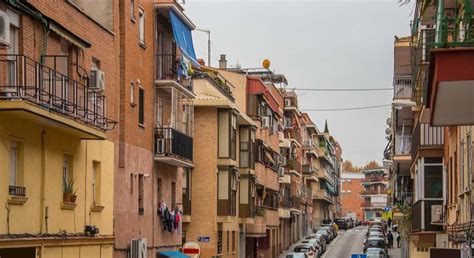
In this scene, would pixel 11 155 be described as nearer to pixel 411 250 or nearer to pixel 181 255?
pixel 181 255

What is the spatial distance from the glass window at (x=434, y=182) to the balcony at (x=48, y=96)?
1471 cm

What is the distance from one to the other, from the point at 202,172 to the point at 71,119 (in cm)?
2724

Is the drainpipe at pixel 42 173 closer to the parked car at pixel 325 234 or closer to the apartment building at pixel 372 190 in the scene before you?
the parked car at pixel 325 234

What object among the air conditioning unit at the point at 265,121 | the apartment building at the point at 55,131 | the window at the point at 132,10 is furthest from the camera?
the air conditioning unit at the point at 265,121

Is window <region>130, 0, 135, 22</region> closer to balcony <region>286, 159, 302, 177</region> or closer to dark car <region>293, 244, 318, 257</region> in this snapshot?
dark car <region>293, 244, 318, 257</region>

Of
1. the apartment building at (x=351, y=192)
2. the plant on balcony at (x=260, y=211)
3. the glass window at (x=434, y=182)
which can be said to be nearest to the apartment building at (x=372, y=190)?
the apartment building at (x=351, y=192)

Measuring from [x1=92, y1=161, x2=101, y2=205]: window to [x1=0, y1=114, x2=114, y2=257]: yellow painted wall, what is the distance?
0.44ft

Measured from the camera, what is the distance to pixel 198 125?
49.3 meters

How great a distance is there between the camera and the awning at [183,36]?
118 ft

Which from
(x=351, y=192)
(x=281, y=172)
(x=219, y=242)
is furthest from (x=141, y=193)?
(x=351, y=192)

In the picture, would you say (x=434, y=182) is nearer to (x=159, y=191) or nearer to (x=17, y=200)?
(x=159, y=191)

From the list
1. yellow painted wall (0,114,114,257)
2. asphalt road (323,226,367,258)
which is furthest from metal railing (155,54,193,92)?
asphalt road (323,226,367,258)

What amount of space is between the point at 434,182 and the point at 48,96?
1878 centimetres

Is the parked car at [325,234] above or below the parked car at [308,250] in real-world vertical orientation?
below
